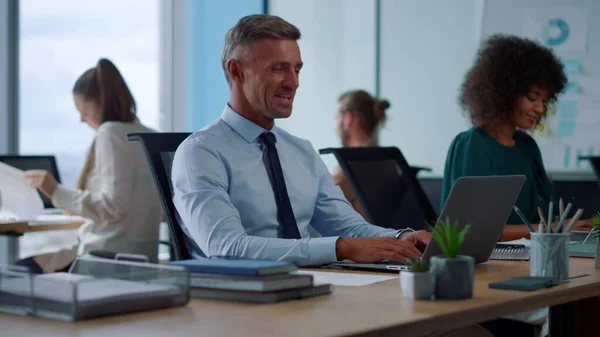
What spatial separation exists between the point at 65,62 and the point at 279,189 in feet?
Answer: 12.5

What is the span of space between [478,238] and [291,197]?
617 millimetres

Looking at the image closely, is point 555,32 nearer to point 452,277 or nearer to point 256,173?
point 256,173

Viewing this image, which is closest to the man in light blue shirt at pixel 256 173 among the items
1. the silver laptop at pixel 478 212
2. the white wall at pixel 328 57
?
the silver laptop at pixel 478 212

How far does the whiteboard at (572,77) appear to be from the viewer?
5.64 metres

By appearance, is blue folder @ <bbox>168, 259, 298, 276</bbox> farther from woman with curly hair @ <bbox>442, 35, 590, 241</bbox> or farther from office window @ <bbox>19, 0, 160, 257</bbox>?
office window @ <bbox>19, 0, 160, 257</bbox>

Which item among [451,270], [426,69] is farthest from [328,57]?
[451,270]

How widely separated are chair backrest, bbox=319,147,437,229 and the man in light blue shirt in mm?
609

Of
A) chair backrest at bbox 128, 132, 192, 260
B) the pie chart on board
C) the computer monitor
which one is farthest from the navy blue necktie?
the pie chart on board

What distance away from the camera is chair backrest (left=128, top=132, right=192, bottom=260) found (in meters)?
2.27

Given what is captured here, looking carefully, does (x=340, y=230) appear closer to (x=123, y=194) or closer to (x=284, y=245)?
(x=284, y=245)

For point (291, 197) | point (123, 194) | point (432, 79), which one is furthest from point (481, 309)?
point (432, 79)

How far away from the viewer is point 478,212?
1.90 meters

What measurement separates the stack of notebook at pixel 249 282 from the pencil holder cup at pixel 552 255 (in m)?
0.50

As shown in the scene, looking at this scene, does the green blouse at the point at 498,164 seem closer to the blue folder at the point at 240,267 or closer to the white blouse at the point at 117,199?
the white blouse at the point at 117,199
